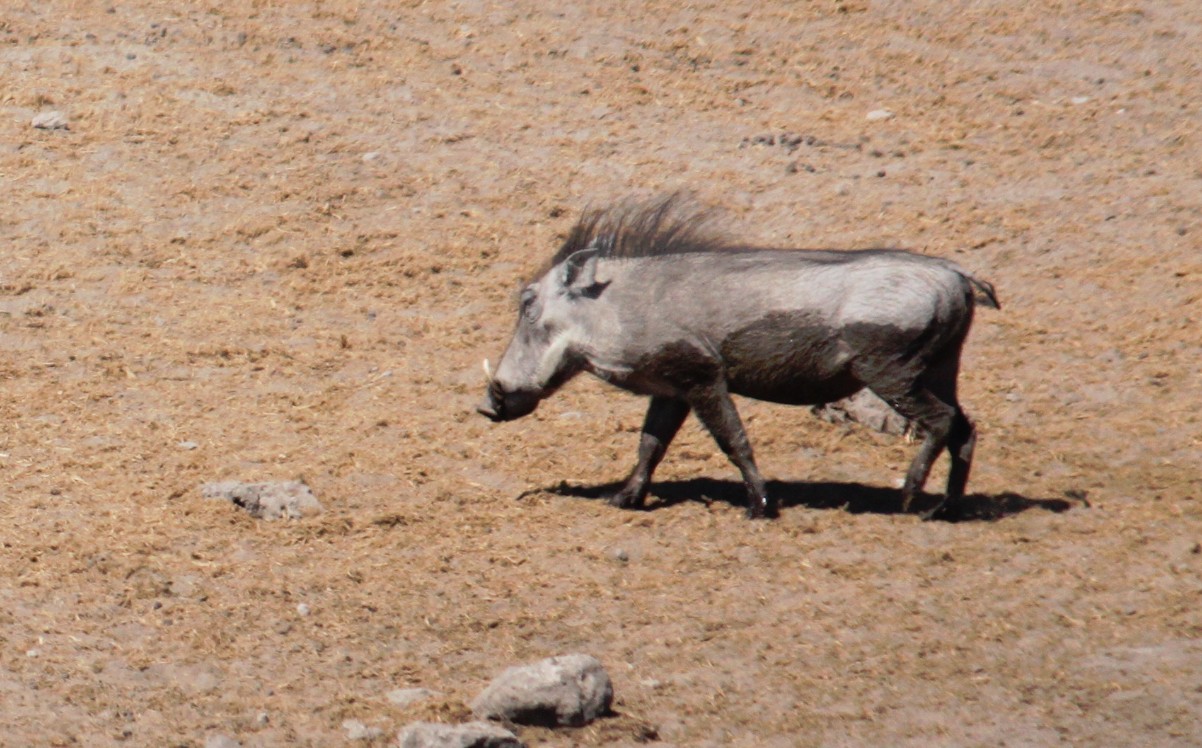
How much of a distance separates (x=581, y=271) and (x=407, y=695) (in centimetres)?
238

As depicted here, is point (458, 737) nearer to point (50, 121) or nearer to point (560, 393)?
point (560, 393)

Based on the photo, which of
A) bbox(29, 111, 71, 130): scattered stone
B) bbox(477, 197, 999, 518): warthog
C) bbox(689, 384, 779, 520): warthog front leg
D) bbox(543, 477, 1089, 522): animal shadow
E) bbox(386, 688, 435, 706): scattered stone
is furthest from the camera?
bbox(29, 111, 71, 130): scattered stone

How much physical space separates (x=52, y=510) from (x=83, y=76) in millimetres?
5408

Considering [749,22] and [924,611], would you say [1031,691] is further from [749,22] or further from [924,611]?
[749,22]

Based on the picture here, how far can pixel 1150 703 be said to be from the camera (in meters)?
5.12

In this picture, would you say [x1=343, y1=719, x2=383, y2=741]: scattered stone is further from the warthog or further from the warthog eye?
the warthog eye

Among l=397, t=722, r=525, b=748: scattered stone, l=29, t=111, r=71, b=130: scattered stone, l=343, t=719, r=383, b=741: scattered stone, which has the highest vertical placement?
l=29, t=111, r=71, b=130: scattered stone

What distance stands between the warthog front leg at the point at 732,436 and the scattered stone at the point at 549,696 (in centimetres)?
190

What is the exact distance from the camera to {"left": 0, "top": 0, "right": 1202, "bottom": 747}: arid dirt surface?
5.34 metres

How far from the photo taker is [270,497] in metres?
6.64

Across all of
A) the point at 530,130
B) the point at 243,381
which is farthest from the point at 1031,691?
the point at 530,130

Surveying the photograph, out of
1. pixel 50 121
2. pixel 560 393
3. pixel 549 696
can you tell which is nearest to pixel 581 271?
pixel 560 393

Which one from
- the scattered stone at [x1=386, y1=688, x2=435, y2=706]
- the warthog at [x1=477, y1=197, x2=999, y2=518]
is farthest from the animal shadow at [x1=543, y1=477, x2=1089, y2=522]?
the scattered stone at [x1=386, y1=688, x2=435, y2=706]

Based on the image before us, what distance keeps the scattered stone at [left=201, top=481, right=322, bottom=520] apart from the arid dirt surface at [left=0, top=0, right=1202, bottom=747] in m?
0.10
